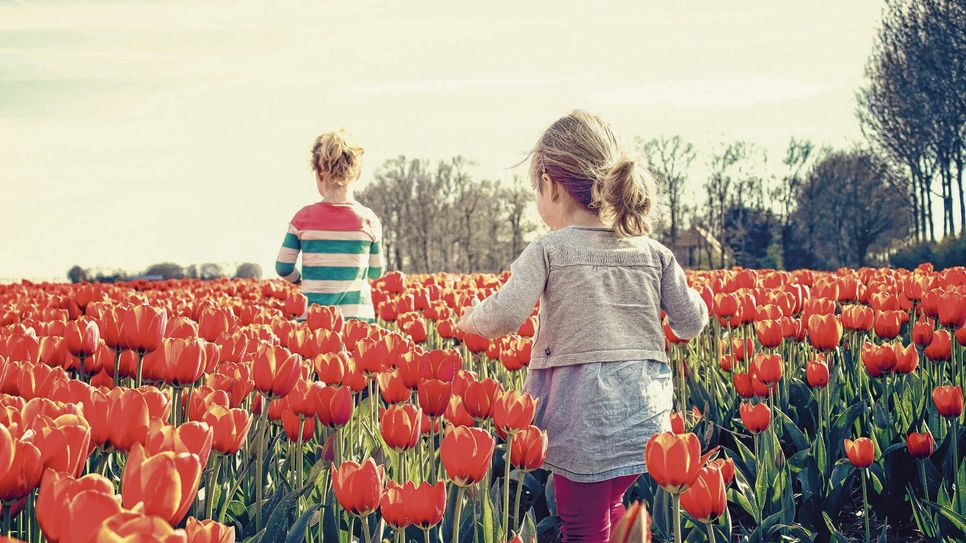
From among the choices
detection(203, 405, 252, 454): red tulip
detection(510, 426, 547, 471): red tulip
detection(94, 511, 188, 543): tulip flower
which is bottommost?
detection(510, 426, 547, 471): red tulip

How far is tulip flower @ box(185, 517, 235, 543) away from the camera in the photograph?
1.35 meters

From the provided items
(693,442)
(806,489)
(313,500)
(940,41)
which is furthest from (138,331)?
(940,41)

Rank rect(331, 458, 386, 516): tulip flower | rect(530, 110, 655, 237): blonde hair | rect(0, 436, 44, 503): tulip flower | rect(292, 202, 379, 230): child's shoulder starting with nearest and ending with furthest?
rect(0, 436, 44, 503): tulip flower
rect(331, 458, 386, 516): tulip flower
rect(530, 110, 655, 237): blonde hair
rect(292, 202, 379, 230): child's shoulder

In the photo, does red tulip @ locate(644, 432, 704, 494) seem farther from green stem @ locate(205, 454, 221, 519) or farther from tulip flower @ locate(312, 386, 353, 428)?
green stem @ locate(205, 454, 221, 519)

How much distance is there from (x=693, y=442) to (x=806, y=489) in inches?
81.8

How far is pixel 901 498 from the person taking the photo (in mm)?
4297

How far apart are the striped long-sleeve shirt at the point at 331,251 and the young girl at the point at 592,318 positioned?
3026mm

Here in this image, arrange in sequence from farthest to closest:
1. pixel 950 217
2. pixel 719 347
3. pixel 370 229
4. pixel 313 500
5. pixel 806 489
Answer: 1. pixel 950 217
2. pixel 370 229
3. pixel 719 347
4. pixel 806 489
5. pixel 313 500

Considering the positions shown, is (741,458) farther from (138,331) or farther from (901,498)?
(138,331)

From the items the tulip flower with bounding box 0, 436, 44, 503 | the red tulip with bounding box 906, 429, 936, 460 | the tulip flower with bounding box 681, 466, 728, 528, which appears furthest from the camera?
the red tulip with bounding box 906, 429, 936, 460

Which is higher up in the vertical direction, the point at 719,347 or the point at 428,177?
the point at 428,177

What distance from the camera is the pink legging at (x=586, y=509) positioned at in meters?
3.18

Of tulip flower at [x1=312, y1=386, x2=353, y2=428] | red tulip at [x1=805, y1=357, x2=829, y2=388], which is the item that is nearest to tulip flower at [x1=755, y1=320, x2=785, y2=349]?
red tulip at [x1=805, y1=357, x2=829, y2=388]

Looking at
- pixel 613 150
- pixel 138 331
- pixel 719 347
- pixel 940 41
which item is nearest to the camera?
pixel 138 331
